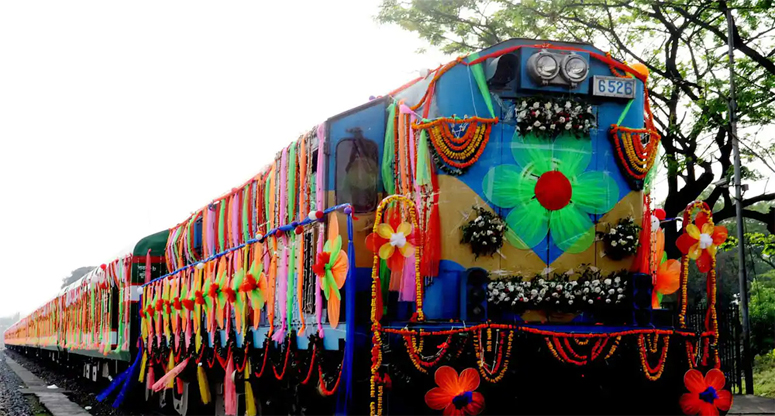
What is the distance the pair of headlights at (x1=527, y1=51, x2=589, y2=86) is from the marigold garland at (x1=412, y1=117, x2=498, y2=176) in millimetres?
563

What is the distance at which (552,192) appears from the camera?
757cm

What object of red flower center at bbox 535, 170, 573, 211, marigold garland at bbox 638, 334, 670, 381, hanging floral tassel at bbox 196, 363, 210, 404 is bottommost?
hanging floral tassel at bbox 196, 363, 210, 404

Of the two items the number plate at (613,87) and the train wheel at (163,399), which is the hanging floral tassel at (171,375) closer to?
the train wheel at (163,399)

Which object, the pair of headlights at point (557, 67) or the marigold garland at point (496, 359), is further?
the pair of headlights at point (557, 67)

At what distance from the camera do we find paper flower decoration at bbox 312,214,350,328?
718cm

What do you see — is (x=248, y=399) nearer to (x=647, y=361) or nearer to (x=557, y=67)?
(x=647, y=361)

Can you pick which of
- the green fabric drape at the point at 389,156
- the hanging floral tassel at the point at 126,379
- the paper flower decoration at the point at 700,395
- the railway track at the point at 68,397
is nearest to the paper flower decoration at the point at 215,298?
the green fabric drape at the point at 389,156

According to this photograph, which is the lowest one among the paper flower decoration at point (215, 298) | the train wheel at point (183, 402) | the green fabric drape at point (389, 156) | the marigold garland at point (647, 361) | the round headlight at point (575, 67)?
the train wheel at point (183, 402)

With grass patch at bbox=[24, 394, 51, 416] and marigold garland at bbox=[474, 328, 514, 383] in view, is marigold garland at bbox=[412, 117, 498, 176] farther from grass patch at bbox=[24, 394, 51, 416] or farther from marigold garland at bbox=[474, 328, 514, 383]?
grass patch at bbox=[24, 394, 51, 416]

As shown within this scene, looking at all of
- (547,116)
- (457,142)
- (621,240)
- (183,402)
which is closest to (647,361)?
(621,240)

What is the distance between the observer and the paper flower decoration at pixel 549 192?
24.7 ft

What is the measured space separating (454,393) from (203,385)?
22.3ft

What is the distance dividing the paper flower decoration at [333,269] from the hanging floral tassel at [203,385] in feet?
17.9

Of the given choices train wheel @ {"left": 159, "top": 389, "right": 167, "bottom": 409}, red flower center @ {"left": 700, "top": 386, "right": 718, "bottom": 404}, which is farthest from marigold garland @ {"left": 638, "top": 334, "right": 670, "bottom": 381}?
train wheel @ {"left": 159, "top": 389, "right": 167, "bottom": 409}
